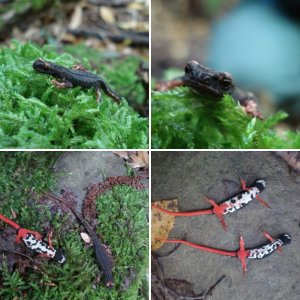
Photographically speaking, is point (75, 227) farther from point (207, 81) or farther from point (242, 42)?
point (242, 42)

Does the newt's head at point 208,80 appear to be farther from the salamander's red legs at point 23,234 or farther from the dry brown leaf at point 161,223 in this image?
the salamander's red legs at point 23,234

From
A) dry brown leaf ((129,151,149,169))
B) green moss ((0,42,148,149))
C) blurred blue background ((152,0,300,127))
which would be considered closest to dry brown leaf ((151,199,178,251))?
dry brown leaf ((129,151,149,169))

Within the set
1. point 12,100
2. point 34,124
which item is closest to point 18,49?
point 12,100

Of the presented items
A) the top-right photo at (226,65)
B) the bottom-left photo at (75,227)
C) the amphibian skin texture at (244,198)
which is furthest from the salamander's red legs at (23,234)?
the amphibian skin texture at (244,198)

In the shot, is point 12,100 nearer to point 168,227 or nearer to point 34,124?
point 34,124

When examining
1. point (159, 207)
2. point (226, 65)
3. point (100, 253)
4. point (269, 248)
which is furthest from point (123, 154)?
point (226, 65)

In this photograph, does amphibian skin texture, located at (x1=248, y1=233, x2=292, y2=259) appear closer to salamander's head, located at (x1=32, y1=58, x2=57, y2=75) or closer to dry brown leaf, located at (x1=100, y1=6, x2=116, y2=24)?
salamander's head, located at (x1=32, y1=58, x2=57, y2=75)

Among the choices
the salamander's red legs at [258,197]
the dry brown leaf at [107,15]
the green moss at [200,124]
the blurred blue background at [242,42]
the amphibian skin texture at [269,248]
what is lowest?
the blurred blue background at [242,42]
